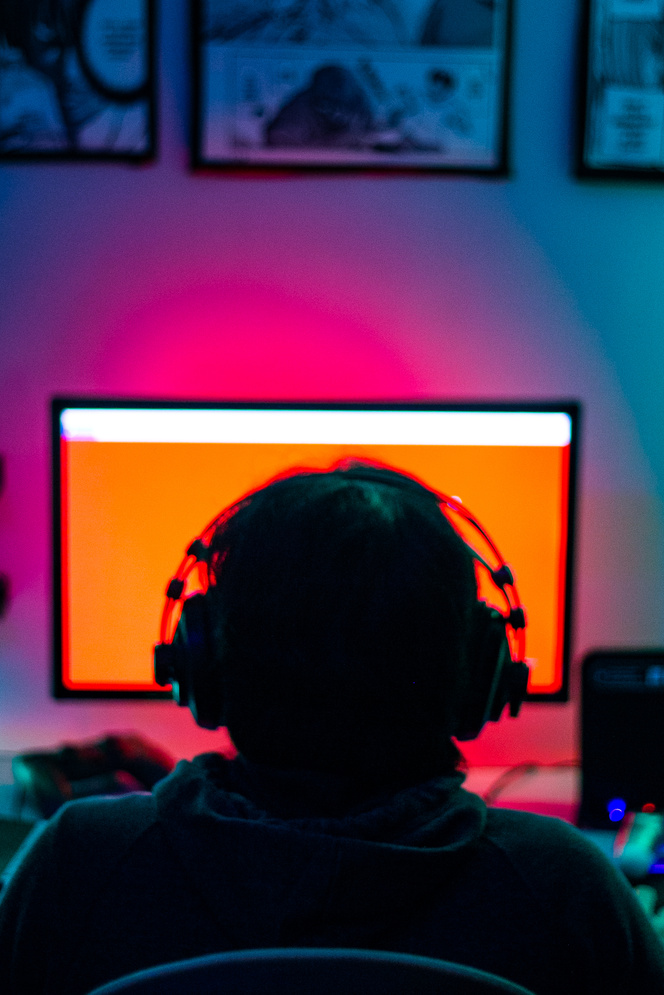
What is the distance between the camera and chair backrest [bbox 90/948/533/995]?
0.35m

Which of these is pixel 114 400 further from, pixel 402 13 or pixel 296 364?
pixel 402 13

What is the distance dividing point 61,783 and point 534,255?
1179mm

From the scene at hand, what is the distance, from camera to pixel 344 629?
55 cm

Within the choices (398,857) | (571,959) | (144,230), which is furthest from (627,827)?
(144,230)

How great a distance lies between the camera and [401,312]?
130cm

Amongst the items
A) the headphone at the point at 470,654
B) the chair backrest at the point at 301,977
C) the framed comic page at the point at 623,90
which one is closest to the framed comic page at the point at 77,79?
the framed comic page at the point at 623,90

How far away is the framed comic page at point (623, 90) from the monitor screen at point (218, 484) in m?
0.52

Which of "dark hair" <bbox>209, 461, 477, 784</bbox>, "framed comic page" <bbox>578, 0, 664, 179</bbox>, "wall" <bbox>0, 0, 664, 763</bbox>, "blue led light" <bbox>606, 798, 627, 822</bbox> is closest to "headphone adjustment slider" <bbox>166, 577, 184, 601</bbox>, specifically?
"dark hair" <bbox>209, 461, 477, 784</bbox>

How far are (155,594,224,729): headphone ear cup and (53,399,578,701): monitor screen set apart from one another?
363 millimetres

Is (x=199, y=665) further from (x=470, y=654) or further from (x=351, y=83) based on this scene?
(x=351, y=83)

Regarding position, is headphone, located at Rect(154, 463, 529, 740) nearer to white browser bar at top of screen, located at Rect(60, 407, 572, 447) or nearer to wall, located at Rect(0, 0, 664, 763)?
white browser bar at top of screen, located at Rect(60, 407, 572, 447)

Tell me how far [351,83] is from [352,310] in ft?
1.24

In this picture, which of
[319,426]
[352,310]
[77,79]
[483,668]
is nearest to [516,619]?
[483,668]

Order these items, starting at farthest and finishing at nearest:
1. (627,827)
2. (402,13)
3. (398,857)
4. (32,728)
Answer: (32,728), (402,13), (627,827), (398,857)
